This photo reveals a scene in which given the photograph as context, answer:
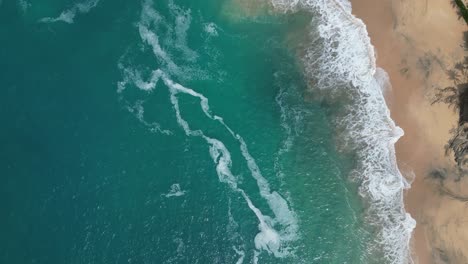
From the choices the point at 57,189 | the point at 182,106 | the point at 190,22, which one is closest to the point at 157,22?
the point at 190,22

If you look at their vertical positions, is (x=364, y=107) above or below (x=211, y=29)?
above

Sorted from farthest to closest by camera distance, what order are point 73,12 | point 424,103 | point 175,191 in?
point 73,12 < point 424,103 < point 175,191

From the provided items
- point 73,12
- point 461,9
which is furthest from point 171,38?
point 461,9

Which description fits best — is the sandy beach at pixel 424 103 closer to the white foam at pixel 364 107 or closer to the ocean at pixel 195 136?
the white foam at pixel 364 107

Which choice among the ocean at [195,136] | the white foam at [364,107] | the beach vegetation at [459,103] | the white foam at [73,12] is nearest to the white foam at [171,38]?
the ocean at [195,136]

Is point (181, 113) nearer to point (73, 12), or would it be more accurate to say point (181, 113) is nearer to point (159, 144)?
point (159, 144)

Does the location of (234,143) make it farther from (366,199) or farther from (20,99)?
(20,99)

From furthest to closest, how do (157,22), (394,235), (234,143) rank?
(157,22) → (234,143) → (394,235)
